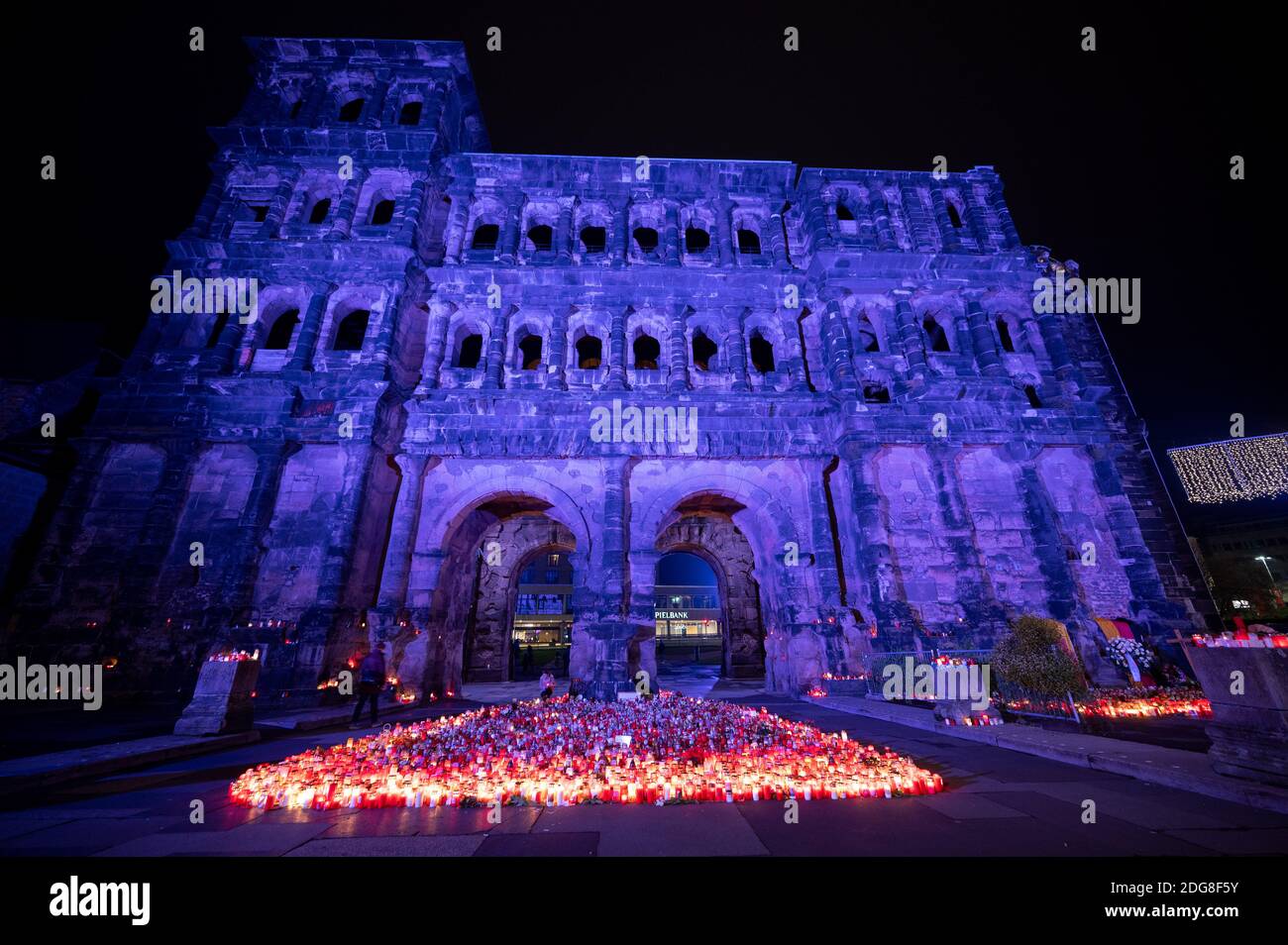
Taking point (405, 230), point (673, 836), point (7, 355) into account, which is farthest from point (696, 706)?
point (7, 355)

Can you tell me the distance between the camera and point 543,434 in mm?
14570

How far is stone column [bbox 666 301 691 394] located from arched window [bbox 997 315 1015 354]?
37.6 ft

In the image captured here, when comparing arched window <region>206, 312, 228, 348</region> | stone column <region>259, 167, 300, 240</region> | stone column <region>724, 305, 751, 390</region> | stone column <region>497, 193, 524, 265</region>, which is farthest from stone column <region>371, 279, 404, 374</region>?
stone column <region>724, 305, 751, 390</region>

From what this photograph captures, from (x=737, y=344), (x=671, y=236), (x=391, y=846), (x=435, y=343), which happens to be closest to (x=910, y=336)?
(x=737, y=344)

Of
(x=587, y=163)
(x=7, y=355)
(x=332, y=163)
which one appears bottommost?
(x=7, y=355)

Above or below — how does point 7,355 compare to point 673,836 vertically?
above

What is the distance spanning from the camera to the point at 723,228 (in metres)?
18.2

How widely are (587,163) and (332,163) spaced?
910 cm

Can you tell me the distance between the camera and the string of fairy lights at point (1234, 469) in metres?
21.7

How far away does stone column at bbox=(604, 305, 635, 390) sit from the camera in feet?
50.0

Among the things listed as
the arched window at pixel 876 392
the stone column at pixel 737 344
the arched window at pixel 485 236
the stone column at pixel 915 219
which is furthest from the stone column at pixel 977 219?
the arched window at pixel 485 236

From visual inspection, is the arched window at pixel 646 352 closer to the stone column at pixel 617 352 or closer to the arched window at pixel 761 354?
the stone column at pixel 617 352

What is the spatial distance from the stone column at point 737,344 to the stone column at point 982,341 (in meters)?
7.71
